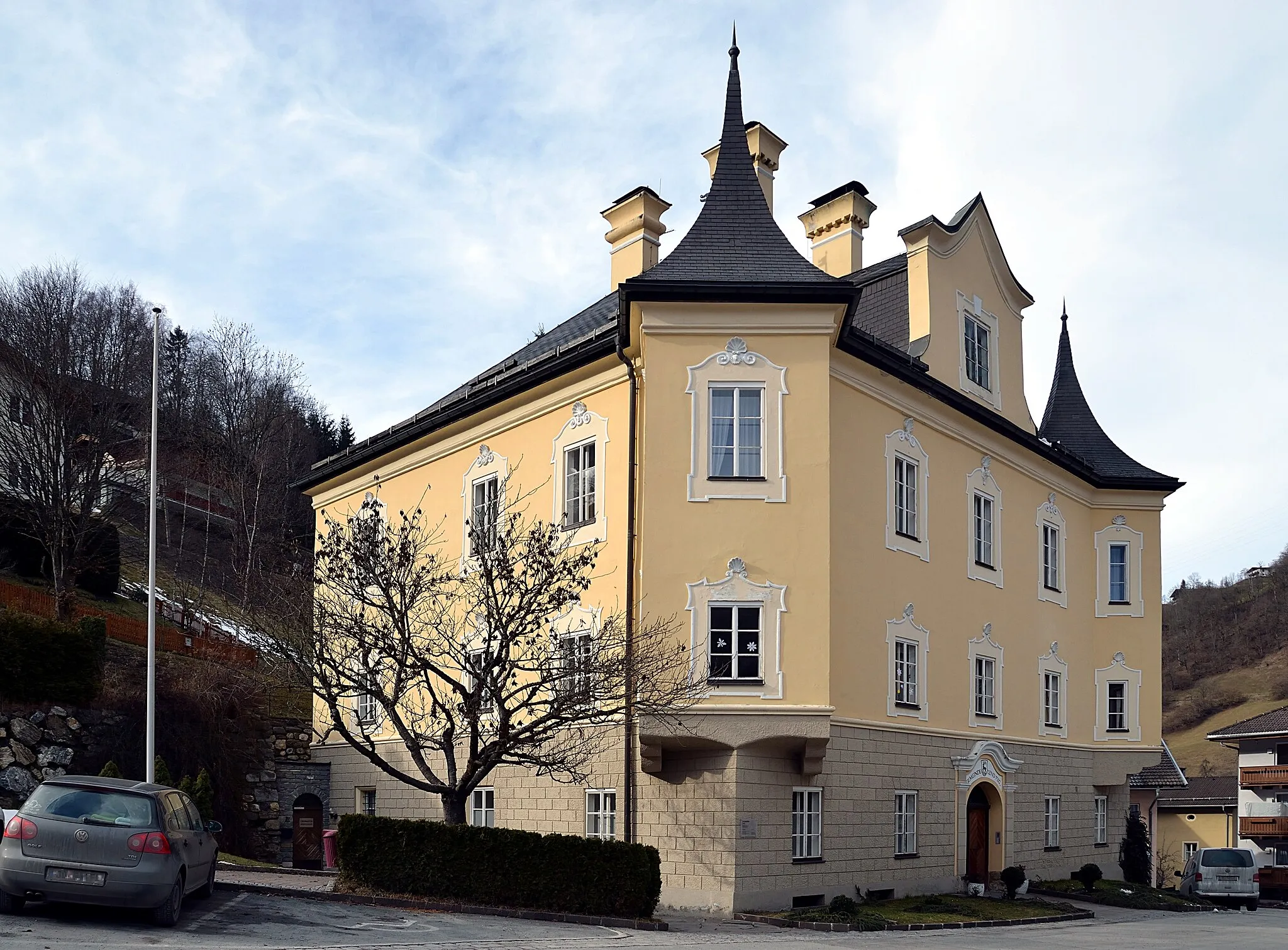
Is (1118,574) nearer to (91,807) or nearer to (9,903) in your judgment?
(91,807)

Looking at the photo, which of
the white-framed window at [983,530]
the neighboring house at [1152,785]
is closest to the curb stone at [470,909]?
the white-framed window at [983,530]

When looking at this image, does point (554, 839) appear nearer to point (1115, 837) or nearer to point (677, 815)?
point (677, 815)

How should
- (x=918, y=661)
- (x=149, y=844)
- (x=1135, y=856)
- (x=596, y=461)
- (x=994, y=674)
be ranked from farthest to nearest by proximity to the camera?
(x=1135, y=856), (x=994, y=674), (x=918, y=661), (x=596, y=461), (x=149, y=844)

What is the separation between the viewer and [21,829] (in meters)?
13.7

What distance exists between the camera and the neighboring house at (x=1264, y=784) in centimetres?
5731

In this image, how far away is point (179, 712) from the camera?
3138 centimetres

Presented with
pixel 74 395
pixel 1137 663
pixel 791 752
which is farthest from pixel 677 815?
pixel 74 395

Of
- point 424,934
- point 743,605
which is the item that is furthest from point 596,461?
point 424,934

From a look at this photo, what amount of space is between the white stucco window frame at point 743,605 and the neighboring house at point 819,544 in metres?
0.05

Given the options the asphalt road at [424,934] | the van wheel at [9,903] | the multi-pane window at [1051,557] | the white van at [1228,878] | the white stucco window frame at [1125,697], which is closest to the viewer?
the asphalt road at [424,934]

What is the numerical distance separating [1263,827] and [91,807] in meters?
56.2

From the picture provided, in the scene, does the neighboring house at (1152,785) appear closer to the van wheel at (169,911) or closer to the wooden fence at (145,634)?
the wooden fence at (145,634)

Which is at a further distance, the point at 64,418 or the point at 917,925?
the point at 64,418

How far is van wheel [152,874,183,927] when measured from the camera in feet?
46.3
